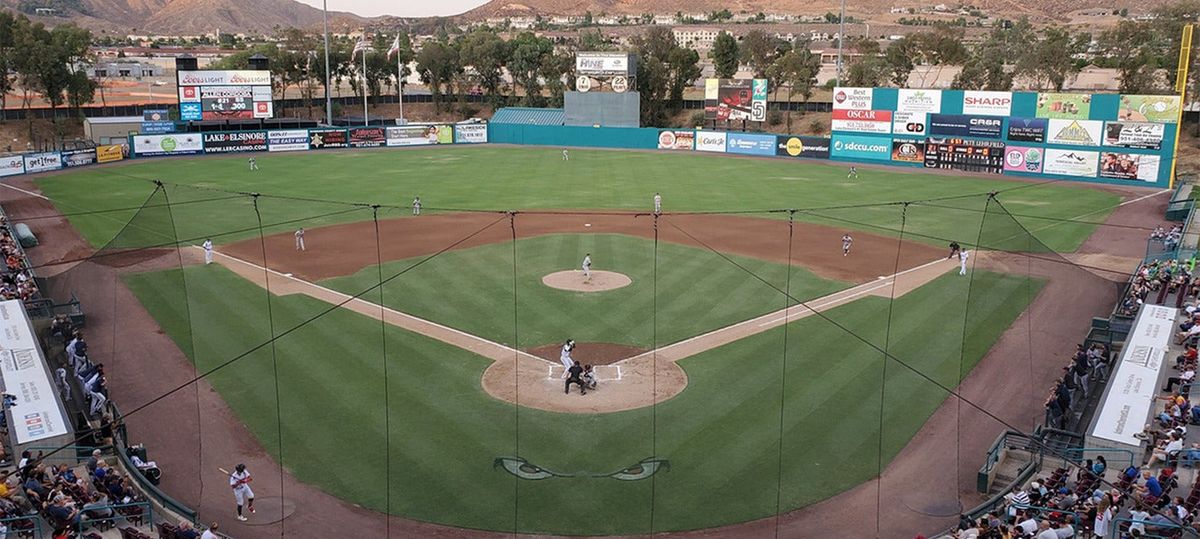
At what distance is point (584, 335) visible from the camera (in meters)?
26.4

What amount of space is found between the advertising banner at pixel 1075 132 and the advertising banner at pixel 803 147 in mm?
17241

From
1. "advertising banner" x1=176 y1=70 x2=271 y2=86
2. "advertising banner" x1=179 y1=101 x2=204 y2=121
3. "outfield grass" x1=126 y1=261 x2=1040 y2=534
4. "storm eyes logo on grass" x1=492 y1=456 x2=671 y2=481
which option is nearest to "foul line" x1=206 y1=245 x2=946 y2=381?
"outfield grass" x1=126 y1=261 x2=1040 y2=534

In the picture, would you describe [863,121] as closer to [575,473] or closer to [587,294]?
[587,294]

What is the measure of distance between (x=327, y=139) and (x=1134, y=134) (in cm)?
6276

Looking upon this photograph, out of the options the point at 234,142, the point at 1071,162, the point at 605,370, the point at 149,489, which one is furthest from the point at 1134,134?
the point at 234,142

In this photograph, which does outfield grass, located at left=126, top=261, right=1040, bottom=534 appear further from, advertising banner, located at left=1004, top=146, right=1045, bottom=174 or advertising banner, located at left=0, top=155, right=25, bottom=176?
advertising banner, located at left=0, top=155, right=25, bottom=176

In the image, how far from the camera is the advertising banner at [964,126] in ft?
204

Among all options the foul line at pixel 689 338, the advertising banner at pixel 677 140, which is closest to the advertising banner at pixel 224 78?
the advertising banner at pixel 677 140

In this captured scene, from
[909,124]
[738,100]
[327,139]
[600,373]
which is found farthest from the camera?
[327,139]

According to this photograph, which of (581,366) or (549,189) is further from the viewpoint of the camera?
(549,189)

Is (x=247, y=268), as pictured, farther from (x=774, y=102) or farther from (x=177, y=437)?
(x=774, y=102)

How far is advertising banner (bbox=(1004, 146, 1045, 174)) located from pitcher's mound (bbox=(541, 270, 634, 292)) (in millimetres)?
39891

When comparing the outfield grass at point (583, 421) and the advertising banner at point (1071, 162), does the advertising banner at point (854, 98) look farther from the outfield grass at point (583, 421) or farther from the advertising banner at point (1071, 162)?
the outfield grass at point (583, 421)

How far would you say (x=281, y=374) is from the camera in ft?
76.3
